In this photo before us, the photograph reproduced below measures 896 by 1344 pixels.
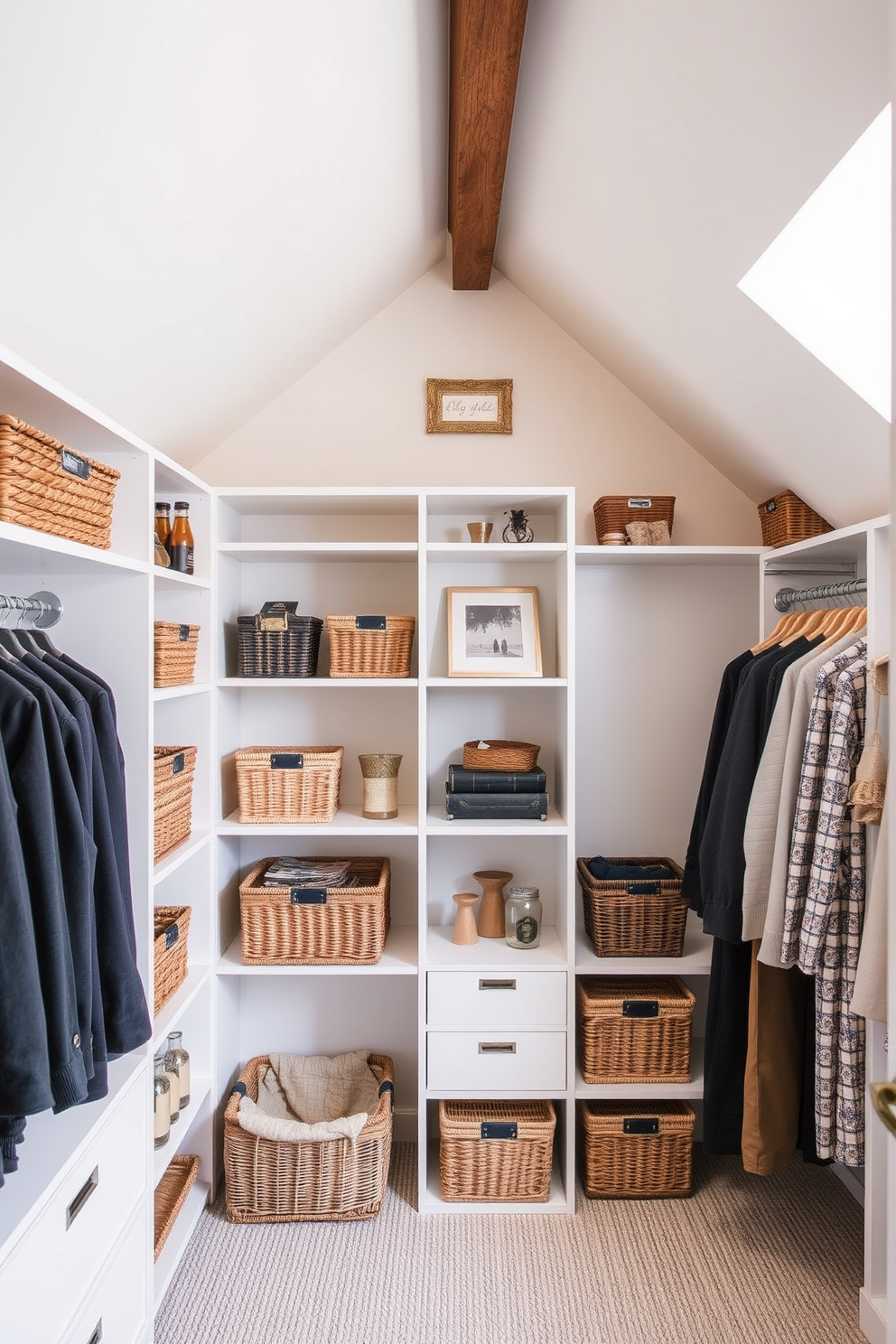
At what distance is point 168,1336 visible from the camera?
193 centimetres

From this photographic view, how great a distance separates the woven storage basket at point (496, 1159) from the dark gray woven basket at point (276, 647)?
1353 mm

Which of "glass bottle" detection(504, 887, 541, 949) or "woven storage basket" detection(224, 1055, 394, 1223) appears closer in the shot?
"woven storage basket" detection(224, 1055, 394, 1223)

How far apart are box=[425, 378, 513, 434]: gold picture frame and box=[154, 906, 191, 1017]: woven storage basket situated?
5.45 feet

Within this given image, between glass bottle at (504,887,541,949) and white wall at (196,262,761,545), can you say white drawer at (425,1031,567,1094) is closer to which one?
glass bottle at (504,887,541,949)

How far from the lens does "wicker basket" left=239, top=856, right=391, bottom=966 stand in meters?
2.41

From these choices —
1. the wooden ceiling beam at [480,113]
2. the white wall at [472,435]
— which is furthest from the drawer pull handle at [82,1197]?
the wooden ceiling beam at [480,113]

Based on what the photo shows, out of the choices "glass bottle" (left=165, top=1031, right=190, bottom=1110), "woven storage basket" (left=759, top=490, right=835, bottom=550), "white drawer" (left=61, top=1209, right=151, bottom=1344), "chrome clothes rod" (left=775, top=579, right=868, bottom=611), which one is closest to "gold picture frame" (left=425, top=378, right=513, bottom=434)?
"woven storage basket" (left=759, top=490, right=835, bottom=550)

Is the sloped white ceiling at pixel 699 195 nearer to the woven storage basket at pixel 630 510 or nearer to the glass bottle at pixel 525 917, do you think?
the woven storage basket at pixel 630 510

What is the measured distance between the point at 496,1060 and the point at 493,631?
1231 millimetres

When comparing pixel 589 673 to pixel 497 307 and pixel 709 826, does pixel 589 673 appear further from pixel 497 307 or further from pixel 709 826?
pixel 497 307

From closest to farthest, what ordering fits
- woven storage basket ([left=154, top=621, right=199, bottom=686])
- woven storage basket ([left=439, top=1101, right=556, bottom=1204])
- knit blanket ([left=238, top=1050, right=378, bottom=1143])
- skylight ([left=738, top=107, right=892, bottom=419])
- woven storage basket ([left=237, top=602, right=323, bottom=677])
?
skylight ([left=738, top=107, right=892, bottom=419])
woven storage basket ([left=154, top=621, right=199, bottom=686])
woven storage basket ([left=439, top=1101, right=556, bottom=1204])
woven storage basket ([left=237, top=602, right=323, bottom=677])
knit blanket ([left=238, top=1050, right=378, bottom=1143])

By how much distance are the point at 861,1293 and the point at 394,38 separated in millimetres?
2816

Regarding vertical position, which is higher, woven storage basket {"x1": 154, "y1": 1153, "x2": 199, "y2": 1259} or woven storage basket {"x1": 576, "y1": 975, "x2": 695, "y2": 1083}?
woven storage basket {"x1": 576, "y1": 975, "x2": 695, "y2": 1083}

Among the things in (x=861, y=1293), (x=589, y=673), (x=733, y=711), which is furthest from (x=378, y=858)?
(x=861, y=1293)
